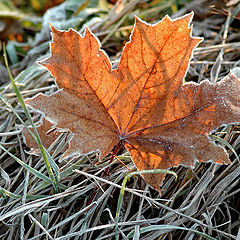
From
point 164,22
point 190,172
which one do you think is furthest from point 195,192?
point 164,22

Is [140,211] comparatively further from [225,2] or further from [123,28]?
[225,2]

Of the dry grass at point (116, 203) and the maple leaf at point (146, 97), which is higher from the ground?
the maple leaf at point (146, 97)

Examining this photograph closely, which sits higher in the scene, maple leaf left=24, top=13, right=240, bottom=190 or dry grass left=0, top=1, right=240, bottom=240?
maple leaf left=24, top=13, right=240, bottom=190

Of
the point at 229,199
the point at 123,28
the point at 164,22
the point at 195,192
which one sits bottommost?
the point at 229,199

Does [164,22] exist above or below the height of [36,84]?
above

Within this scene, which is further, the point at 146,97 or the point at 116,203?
the point at 116,203

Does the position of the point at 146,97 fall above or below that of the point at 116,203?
above

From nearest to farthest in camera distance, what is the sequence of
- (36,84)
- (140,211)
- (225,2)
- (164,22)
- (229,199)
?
1. (164,22)
2. (140,211)
3. (229,199)
4. (36,84)
5. (225,2)

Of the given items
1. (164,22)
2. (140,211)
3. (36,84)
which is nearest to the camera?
(164,22)
